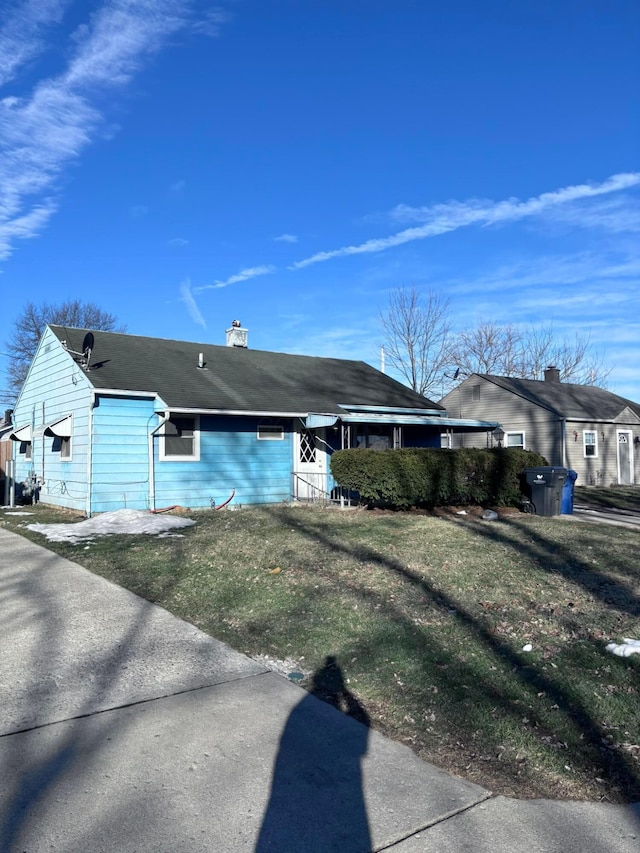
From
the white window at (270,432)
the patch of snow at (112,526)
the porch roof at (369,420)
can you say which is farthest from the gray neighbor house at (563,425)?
the patch of snow at (112,526)

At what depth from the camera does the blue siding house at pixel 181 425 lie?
45.0 ft

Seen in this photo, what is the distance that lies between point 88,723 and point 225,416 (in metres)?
11.3

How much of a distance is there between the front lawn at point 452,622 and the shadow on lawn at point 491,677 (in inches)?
0.5

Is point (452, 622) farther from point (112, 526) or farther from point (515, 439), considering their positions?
point (515, 439)

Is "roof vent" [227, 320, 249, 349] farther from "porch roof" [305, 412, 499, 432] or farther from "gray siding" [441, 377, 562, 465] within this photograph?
"gray siding" [441, 377, 562, 465]

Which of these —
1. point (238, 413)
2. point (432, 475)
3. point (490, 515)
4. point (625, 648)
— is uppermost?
point (238, 413)

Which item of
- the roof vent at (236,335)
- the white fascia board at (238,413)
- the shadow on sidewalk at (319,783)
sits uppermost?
the roof vent at (236,335)

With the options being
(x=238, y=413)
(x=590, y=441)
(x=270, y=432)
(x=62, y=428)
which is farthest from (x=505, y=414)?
(x=62, y=428)

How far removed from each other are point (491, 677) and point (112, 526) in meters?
8.42

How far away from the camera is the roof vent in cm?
2031

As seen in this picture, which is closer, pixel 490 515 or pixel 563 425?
pixel 490 515

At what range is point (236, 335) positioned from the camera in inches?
801

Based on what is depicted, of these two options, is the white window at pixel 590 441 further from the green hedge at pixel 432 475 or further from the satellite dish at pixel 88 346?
the satellite dish at pixel 88 346

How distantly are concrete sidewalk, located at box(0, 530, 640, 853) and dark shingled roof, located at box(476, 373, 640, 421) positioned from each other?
23.1 metres
